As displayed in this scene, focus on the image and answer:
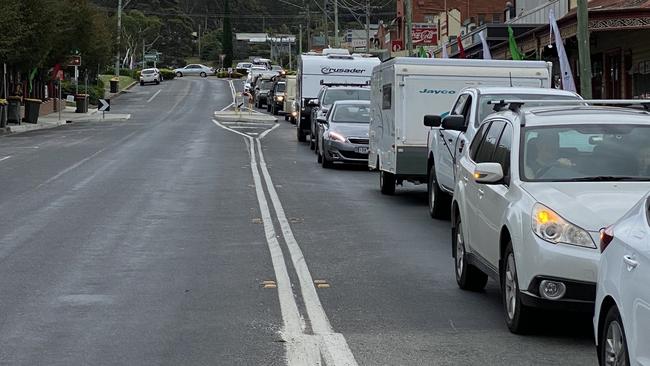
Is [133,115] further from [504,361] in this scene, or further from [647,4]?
[504,361]

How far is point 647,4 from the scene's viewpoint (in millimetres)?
25109

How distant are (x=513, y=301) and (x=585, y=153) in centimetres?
143

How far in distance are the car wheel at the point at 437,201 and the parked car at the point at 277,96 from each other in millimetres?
40846

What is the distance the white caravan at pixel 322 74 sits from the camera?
35906mm

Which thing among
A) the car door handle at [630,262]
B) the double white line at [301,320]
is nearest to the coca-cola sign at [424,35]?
the double white line at [301,320]

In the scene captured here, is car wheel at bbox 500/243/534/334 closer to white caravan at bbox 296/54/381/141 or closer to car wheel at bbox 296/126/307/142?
white caravan at bbox 296/54/381/141

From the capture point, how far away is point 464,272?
9797mm

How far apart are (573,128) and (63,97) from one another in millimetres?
A: 65048

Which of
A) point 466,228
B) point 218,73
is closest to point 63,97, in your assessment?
point 218,73

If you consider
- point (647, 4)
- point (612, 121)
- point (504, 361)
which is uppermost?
point (647, 4)

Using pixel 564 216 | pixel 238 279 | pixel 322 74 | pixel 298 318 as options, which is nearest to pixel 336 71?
pixel 322 74

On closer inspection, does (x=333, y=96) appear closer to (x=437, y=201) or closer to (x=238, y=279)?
(x=437, y=201)

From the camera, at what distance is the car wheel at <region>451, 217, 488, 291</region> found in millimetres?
9727

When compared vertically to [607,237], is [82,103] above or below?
above
